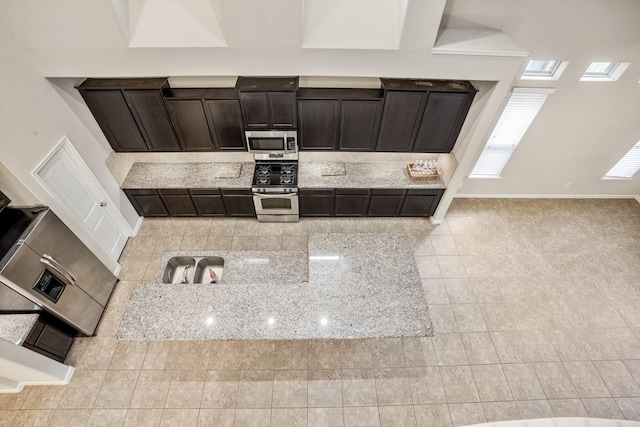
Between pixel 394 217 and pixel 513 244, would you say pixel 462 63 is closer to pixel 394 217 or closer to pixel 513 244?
pixel 394 217

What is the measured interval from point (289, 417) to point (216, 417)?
93cm

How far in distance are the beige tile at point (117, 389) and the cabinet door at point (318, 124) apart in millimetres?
4253

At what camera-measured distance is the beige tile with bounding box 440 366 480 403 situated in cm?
414

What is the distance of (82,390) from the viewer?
407 centimetres

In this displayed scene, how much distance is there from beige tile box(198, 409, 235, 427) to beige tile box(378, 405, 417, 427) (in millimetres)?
1937

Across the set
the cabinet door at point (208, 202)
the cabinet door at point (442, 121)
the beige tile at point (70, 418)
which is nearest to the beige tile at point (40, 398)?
the beige tile at point (70, 418)

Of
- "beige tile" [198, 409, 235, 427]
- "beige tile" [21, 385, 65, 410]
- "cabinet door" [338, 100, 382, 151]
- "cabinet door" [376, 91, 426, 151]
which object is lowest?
"beige tile" [21, 385, 65, 410]

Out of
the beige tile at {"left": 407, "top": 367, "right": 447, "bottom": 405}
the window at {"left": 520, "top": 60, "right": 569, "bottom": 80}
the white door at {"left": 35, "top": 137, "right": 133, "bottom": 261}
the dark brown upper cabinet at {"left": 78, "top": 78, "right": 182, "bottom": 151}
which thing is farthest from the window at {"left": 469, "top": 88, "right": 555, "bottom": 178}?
the white door at {"left": 35, "top": 137, "right": 133, "bottom": 261}

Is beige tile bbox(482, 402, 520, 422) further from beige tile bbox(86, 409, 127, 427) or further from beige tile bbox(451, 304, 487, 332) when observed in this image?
beige tile bbox(86, 409, 127, 427)

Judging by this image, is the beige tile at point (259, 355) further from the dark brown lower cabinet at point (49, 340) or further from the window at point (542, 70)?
the window at point (542, 70)

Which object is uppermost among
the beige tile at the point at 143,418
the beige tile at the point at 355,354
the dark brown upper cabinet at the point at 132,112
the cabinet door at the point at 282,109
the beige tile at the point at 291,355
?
the cabinet door at the point at 282,109

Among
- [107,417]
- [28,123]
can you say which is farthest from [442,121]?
[107,417]

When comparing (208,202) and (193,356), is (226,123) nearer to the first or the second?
(208,202)

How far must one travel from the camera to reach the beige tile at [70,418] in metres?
Answer: 3.81
